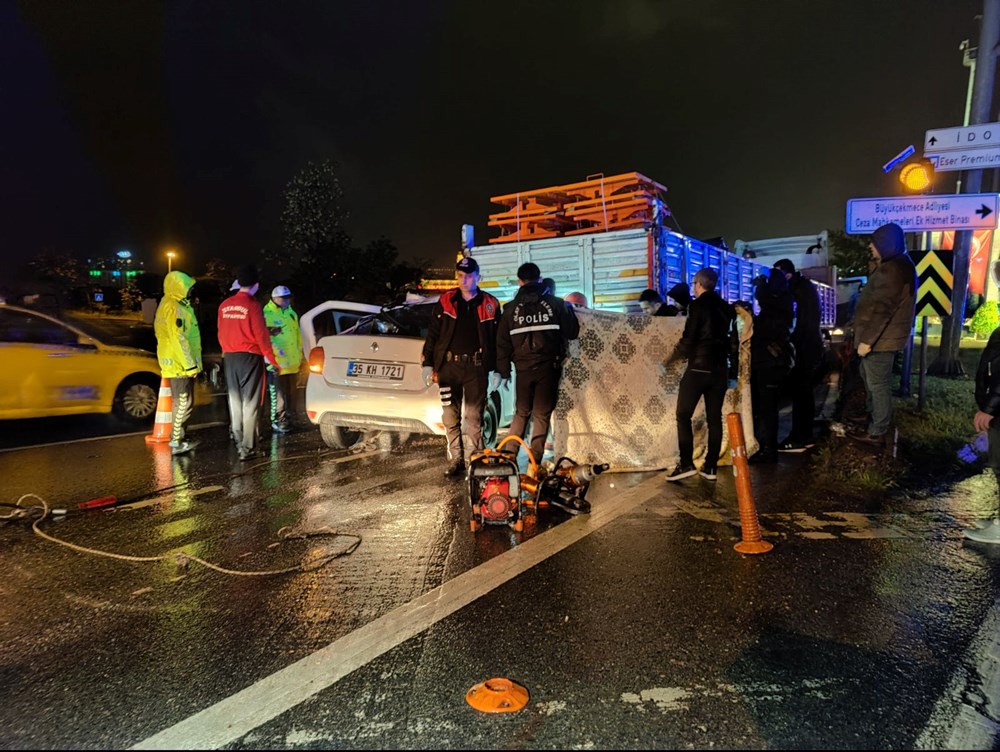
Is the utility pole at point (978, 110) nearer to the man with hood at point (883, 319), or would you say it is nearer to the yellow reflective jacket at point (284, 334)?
the man with hood at point (883, 319)

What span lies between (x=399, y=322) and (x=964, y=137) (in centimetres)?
747

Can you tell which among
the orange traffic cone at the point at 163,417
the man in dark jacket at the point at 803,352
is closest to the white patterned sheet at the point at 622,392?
the man in dark jacket at the point at 803,352

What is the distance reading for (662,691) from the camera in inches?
97.7

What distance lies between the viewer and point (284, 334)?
8320 mm

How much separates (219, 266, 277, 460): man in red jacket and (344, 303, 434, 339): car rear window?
103 cm

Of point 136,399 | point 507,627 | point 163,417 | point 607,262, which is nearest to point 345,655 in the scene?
point 507,627

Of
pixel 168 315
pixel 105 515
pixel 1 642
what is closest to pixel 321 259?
pixel 168 315

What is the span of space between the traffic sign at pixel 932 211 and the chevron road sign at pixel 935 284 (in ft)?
1.63

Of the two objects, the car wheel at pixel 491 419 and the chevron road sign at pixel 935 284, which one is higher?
the chevron road sign at pixel 935 284

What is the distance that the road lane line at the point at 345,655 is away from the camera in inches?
89.4

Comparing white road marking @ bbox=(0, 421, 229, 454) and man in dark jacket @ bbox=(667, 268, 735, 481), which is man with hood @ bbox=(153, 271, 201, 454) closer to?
white road marking @ bbox=(0, 421, 229, 454)

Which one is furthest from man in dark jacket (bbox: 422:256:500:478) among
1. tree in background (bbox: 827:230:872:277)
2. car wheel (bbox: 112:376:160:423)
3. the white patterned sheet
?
tree in background (bbox: 827:230:872:277)

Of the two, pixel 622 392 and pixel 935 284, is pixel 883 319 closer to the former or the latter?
pixel 622 392

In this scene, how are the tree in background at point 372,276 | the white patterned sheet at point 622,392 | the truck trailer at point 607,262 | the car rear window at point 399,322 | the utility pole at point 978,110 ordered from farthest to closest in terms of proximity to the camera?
the tree in background at point 372,276 < the utility pole at point 978,110 < the truck trailer at point 607,262 < the car rear window at point 399,322 < the white patterned sheet at point 622,392
